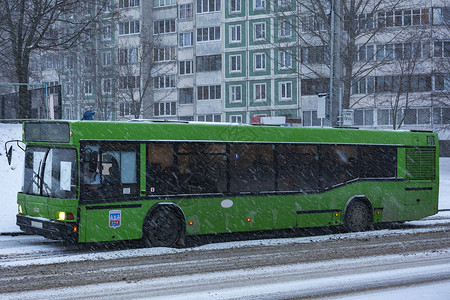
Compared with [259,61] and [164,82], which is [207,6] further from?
[164,82]

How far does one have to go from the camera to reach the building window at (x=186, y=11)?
65.9 metres

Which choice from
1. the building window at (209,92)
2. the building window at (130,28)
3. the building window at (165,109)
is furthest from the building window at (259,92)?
the building window at (130,28)

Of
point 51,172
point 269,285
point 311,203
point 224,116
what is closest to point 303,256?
point 269,285

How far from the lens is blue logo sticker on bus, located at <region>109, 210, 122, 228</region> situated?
13.3 metres

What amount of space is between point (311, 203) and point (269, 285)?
7.19 m

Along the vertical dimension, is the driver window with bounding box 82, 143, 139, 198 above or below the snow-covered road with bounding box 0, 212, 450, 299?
above

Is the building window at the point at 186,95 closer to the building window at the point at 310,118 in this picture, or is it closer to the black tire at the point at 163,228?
the building window at the point at 310,118

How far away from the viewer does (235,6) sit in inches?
2446

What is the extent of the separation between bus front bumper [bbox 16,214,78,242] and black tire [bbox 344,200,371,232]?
746 centimetres

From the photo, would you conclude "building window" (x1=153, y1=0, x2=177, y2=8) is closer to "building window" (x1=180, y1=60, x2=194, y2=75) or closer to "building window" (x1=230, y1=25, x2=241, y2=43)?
"building window" (x1=180, y1=60, x2=194, y2=75)

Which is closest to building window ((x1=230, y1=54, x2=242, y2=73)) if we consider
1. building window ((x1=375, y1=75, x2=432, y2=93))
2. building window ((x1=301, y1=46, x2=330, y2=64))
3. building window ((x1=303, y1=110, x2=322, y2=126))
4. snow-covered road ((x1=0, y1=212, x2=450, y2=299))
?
building window ((x1=303, y1=110, x2=322, y2=126))

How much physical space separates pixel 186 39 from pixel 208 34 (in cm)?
282

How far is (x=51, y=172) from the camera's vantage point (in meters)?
13.6

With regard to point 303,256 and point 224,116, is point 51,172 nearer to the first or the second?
point 303,256
